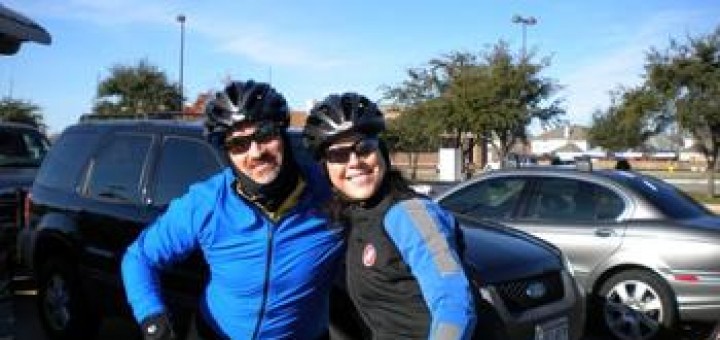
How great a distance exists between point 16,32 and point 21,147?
30.3 feet

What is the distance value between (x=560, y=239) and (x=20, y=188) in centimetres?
528

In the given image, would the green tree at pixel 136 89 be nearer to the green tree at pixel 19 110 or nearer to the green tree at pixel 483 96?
the green tree at pixel 19 110

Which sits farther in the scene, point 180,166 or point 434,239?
point 180,166

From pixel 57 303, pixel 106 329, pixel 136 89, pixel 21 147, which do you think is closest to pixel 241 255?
pixel 57 303

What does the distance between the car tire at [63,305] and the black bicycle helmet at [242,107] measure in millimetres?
4520

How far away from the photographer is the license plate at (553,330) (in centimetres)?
543

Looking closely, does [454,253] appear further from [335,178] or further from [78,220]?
[78,220]

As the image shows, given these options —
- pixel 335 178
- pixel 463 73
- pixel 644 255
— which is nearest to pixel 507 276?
pixel 335 178

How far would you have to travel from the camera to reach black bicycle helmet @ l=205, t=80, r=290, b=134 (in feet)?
10.1

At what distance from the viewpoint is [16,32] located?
11.7 ft

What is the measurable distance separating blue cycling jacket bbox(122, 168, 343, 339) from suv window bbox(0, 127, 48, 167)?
9132mm

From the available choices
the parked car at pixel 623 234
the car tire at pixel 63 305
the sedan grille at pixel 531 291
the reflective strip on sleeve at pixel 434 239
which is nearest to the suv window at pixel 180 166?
the car tire at pixel 63 305

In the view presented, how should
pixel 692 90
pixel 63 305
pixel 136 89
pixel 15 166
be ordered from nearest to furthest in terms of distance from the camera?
pixel 63 305 → pixel 15 166 → pixel 692 90 → pixel 136 89

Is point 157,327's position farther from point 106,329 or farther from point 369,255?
point 106,329
